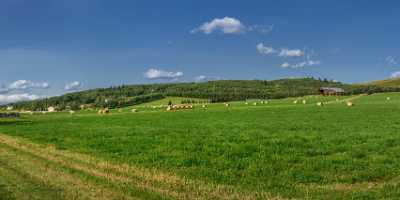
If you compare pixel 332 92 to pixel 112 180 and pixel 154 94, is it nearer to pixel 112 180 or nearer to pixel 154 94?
pixel 154 94

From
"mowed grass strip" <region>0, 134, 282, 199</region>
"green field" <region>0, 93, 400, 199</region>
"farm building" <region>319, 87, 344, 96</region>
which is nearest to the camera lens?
"mowed grass strip" <region>0, 134, 282, 199</region>

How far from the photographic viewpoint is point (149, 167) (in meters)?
14.0

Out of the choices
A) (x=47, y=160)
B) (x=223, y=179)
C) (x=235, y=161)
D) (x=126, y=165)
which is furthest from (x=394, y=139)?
(x=47, y=160)

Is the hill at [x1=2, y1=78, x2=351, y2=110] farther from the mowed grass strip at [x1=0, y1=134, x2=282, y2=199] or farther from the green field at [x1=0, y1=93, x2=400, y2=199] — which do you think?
the mowed grass strip at [x1=0, y1=134, x2=282, y2=199]

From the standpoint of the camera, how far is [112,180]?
12.2 meters

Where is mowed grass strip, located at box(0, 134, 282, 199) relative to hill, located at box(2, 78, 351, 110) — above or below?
below

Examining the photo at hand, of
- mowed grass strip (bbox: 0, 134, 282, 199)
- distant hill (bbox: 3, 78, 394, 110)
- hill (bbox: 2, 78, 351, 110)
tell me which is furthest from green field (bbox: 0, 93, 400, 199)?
hill (bbox: 2, 78, 351, 110)

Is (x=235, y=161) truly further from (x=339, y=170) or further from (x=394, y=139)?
(x=394, y=139)

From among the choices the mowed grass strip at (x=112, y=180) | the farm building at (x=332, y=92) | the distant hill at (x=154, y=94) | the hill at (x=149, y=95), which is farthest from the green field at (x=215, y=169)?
the hill at (x=149, y=95)

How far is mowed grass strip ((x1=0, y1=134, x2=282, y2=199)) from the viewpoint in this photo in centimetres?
1038

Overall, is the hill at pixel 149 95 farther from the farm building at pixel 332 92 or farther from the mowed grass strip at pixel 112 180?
the mowed grass strip at pixel 112 180

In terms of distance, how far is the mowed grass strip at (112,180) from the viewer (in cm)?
1038

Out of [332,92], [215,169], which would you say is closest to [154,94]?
[332,92]

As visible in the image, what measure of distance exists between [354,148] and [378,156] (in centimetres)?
170
